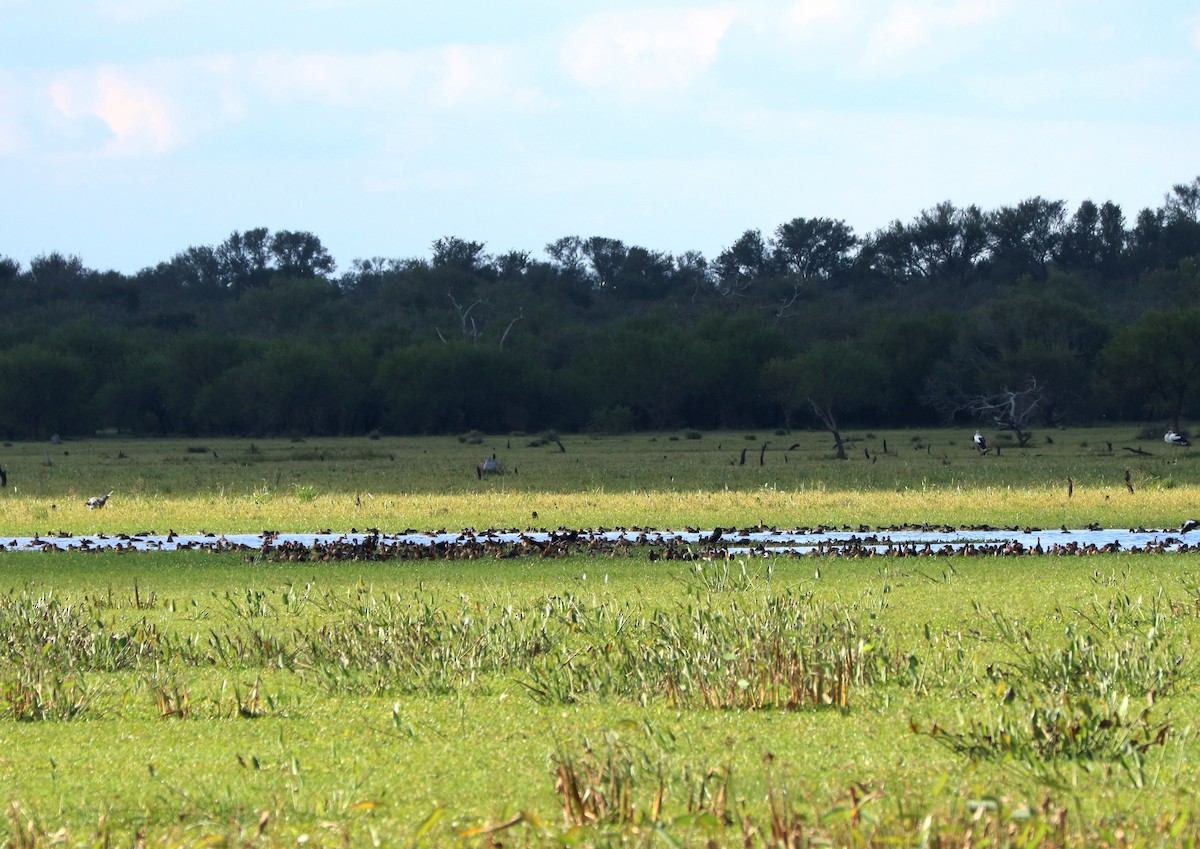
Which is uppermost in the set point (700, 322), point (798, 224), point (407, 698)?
point (798, 224)

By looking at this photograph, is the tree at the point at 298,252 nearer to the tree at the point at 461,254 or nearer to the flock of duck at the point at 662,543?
the tree at the point at 461,254

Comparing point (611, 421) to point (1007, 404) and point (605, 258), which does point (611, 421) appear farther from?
point (605, 258)

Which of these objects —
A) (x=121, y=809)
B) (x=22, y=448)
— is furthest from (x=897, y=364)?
(x=121, y=809)

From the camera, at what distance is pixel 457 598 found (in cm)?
1603

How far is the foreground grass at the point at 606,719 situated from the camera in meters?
7.23

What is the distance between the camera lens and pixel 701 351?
88125 millimetres

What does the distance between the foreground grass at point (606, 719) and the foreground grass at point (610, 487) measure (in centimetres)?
1149

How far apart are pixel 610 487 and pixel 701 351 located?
1982 inches

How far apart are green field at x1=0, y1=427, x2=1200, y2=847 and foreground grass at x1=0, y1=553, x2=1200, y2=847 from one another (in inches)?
1.2

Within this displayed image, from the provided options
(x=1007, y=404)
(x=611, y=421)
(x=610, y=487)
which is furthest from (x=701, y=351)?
(x=610, y=487)

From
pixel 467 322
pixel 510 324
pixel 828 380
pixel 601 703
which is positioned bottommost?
pixel 601 703

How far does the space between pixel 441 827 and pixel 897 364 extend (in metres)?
80.9

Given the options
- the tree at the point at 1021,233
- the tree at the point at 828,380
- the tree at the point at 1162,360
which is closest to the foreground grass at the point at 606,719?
the tree at the point at 1162,360

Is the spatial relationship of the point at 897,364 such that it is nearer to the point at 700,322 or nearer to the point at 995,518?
the point at 700,322
